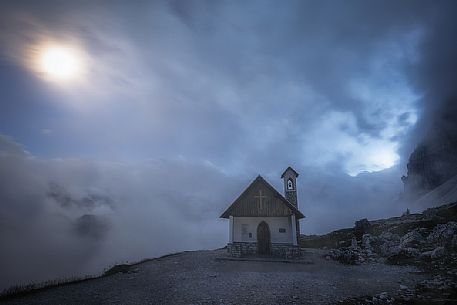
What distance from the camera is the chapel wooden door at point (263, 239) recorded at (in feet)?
92.8

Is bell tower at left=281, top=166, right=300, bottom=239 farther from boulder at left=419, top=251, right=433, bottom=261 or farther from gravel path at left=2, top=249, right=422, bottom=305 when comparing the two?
boulder at left=419, top=251, right=433, bottom=261

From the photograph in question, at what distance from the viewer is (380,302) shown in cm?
1212

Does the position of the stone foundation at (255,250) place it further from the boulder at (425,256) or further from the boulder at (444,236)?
the boulder at (444,236)

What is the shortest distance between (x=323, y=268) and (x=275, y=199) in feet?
29.6

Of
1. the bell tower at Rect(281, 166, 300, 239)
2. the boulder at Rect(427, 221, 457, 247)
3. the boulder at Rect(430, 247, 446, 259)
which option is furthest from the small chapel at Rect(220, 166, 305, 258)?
the boulder at Rect(427, 221, 457, 247)

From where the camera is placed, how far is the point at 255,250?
2798 cm

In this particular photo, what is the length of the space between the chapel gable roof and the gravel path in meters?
7.04

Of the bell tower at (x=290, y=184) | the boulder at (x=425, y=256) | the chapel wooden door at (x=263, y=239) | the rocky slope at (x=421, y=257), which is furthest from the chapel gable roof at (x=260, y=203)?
the boulder at (x=425, y=256)

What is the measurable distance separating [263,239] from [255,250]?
1446 mm

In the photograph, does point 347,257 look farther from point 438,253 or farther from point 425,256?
point 438,253

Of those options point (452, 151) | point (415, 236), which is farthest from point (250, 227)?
point (452, 151)

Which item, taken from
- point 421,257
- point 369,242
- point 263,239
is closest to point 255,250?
point 263,239

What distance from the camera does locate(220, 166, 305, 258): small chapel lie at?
27.6m

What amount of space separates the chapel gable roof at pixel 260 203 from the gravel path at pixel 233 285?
7035 millimetres
